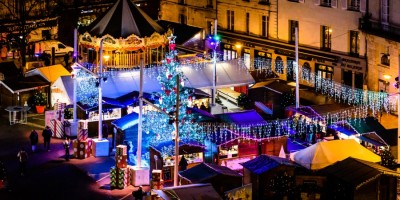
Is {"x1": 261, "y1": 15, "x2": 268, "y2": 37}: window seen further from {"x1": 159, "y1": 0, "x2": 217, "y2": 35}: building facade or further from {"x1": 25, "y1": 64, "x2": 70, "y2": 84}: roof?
{"x1": 25, "y1": 64, "x2": 70, "y2": 84}: roof

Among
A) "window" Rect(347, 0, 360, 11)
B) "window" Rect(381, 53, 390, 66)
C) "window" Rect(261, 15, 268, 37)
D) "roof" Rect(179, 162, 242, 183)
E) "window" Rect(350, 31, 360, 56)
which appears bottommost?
"roof" Rect(179, 162, 242, 183)

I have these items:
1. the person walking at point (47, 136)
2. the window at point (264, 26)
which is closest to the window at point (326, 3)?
the window at point (264, 26)

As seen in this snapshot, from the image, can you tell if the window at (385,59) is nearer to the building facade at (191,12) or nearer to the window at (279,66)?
the window at (279,66)

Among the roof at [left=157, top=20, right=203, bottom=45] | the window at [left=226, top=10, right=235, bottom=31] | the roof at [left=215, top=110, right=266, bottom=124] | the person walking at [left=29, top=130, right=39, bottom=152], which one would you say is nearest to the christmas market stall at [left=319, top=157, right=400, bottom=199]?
the roof at [left=215, top=110, right=266, bottom=124]

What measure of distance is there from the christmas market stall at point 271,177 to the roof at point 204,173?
85 cm

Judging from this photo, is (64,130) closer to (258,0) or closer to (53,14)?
(258,0)

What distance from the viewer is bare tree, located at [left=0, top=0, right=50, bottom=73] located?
2677 inches

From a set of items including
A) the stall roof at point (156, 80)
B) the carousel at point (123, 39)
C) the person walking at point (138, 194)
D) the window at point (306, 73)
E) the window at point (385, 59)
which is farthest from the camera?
the window at point (306, 73)

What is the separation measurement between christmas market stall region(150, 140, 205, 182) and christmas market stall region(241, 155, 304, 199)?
206 inches

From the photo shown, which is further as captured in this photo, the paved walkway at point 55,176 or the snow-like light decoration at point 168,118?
the snow-like light decoration at point 168,118

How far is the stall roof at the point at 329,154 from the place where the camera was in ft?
131

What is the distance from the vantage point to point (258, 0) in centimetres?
6756

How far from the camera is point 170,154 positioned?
137ft

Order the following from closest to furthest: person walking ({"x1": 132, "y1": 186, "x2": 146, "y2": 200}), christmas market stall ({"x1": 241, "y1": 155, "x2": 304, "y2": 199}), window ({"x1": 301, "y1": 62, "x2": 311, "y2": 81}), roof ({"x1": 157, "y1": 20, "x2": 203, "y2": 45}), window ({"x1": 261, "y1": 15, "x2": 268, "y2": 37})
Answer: christmas market stall ({"x1": 241, "y1": 155, "x2": 304, "y2": 199}) → person walking ({"x1": 132, "y1": 186, "x2": 146, "y2": 200}) → window ({"x1": 301, "y1": 62, "x2": 311, "y2": 81}) → window ({"x1": 261, "y1": 15, "x2": 268, "y2": 37}) → roof ({"x1": 157, "y1": 20, "x2": 203, "y2": 45})
